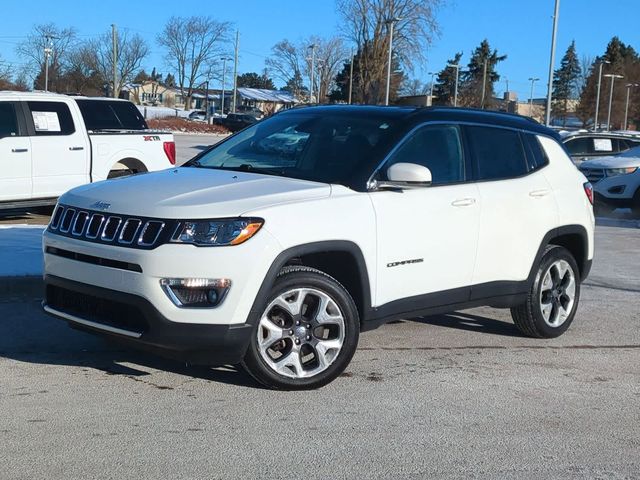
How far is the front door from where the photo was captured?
5812 mm

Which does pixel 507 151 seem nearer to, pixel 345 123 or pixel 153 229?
pixel 345 123

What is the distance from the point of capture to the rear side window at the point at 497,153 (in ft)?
21.7

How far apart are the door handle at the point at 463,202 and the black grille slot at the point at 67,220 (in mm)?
2614

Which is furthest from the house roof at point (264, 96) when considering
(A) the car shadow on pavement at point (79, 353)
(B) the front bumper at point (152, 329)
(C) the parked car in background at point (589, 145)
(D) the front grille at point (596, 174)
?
(B) the front bumper at point (152, 329)

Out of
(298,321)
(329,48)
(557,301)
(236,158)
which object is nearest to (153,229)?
(298,321)

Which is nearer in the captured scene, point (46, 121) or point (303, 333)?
point (303, 333)

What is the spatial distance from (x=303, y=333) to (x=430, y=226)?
1251 mm

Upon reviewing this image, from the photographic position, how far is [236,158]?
652 cm

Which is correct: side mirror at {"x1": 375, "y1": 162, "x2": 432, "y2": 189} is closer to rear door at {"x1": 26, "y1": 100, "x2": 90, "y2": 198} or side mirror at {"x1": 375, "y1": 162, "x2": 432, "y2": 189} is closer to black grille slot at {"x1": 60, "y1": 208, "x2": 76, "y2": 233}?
black grille slot at {"x1": 60, "y1": 208, "x2": 76, "y2": 233}

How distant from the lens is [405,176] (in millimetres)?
5703

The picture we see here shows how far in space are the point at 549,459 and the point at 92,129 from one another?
9953mm

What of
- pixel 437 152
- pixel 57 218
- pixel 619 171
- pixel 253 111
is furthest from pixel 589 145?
pixel 253 111

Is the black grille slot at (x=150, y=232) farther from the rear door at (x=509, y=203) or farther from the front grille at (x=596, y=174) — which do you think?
the front grille at (x=596, y=174)

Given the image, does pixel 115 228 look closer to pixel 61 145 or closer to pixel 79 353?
pixel 79 353
